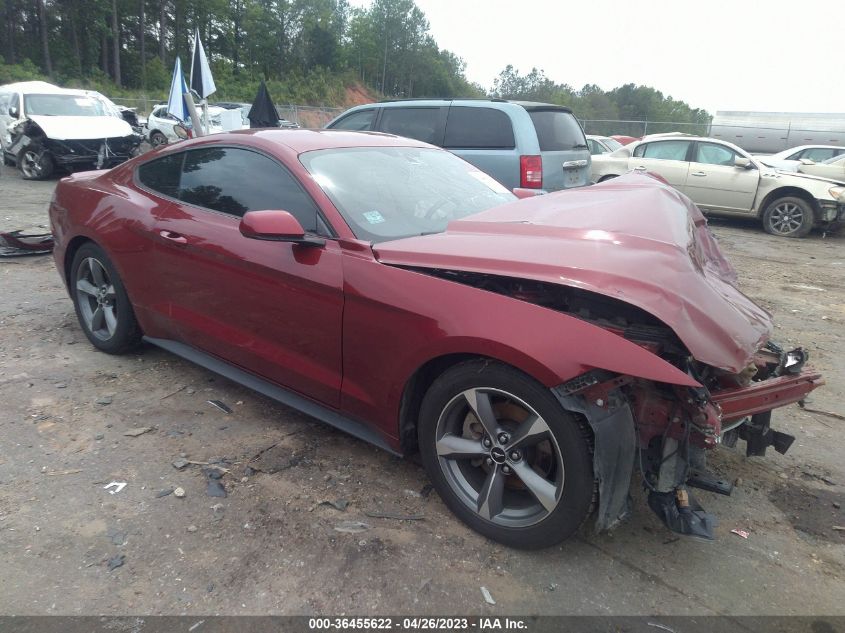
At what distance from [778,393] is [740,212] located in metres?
9.80

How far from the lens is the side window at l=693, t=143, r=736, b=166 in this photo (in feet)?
36.0

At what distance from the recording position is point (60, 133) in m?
13.2

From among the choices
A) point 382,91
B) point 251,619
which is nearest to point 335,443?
point 251,619

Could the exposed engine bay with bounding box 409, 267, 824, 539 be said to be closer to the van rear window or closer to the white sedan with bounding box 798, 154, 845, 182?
the van rear window

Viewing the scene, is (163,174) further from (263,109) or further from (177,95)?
(177,95)

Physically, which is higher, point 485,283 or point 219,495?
point 485,283

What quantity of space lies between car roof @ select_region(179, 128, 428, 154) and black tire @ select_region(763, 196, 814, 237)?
9125 mm

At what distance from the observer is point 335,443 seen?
3215 mm

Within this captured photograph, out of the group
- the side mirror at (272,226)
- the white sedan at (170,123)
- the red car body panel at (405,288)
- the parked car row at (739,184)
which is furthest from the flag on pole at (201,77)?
the side mirror at (272,226)

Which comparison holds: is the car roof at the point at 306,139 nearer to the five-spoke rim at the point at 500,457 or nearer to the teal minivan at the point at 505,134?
the five-spoke rim at the point at 500,457

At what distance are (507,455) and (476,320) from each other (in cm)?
56

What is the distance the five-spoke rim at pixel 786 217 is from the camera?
10.3 meters

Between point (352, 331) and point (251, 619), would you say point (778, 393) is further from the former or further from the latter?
point (251, 619)

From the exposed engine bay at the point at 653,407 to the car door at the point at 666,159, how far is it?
9734 millimetres
